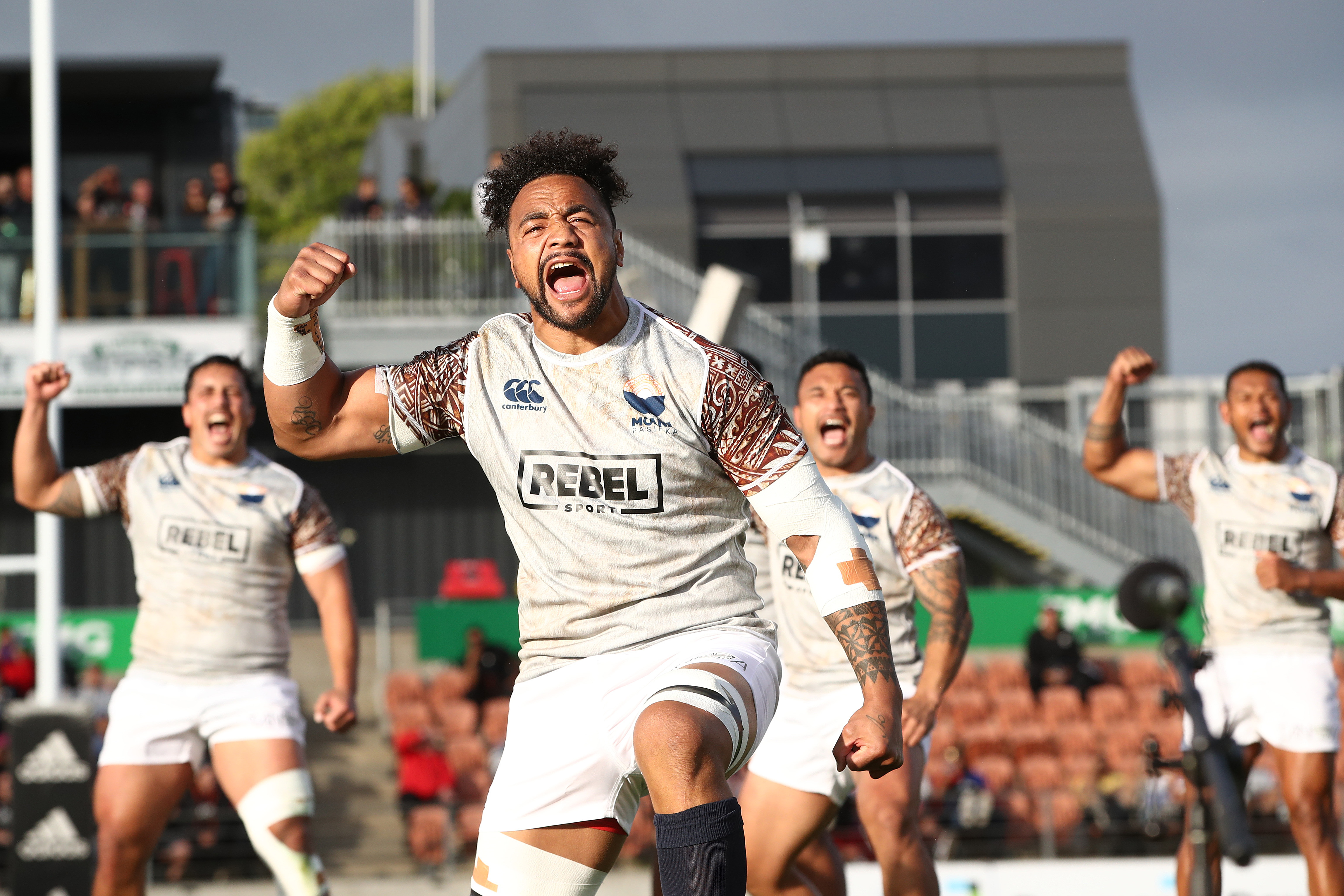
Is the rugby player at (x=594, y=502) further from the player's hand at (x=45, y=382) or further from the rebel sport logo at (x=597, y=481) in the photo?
the player's hand at (x=45, y=382)

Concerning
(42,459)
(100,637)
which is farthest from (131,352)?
(42,459)

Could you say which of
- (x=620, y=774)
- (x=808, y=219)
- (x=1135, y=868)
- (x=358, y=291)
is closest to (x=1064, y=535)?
(x=808, y=219)

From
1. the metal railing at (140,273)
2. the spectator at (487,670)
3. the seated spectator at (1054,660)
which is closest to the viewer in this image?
the spectator at (487,670)

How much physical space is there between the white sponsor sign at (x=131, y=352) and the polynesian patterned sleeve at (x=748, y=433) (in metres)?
14.6

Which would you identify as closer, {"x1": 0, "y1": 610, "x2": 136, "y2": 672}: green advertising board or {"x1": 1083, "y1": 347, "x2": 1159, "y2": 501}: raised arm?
{"x1": 1083, "y1": 347, "x2": 1159, "y2": 501}: raised arm

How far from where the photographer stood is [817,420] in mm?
5758

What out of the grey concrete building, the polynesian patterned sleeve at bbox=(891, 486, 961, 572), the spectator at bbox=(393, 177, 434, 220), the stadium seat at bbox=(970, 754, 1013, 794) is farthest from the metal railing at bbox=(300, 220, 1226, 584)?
the polynesian patterned sleeve at bbox=(891, 486, 961, 572)

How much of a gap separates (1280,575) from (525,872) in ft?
11.6

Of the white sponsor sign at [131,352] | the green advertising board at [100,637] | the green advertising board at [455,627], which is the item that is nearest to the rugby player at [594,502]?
the green advertising board at [455,627]

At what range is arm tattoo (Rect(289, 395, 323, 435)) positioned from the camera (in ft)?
12.5

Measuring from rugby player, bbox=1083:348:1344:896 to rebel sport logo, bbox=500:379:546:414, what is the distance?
9.98ft

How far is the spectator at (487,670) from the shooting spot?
1393 cm

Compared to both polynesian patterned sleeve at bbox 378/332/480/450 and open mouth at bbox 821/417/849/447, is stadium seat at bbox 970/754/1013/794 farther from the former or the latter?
polynesian patterned sleeve at bbox 378/332/480/450

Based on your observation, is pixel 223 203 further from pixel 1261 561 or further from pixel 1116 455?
pixel 1261 561
